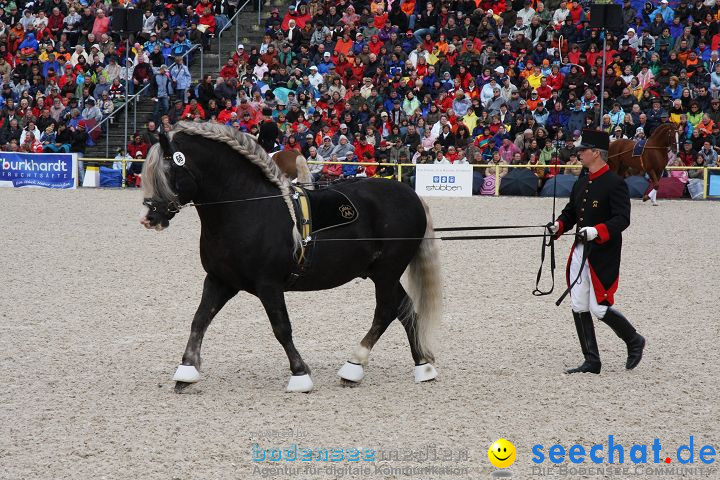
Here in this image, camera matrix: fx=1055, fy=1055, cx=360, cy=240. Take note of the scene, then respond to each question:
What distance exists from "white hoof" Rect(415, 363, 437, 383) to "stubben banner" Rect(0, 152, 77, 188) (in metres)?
17.0

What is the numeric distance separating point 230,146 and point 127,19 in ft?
58.1

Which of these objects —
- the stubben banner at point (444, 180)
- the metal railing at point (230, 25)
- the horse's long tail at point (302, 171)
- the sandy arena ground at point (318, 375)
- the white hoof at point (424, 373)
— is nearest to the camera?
the sandy arena ground at point (318, 375)

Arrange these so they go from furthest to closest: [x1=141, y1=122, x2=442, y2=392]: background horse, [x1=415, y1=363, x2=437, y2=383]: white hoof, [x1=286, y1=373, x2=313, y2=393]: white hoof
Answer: [x1=415, y1=363, x2=437, y2=383]: white hoof, [x1=286, y1=373, x2=313, y2=393]: white hoof, [x1=141, y1=122, x2=442, y2=392]: background horse

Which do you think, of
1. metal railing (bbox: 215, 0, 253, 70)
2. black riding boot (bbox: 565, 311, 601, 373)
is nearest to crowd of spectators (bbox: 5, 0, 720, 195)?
metal railing (bbox: 215, 0, 253, 70)

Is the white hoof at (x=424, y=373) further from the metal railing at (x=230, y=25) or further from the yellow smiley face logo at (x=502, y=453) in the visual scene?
the metal railing at (x=230, y=25)

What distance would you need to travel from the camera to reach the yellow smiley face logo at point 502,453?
520 cm

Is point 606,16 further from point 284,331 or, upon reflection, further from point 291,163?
point 284,331

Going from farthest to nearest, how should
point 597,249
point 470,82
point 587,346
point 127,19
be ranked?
1. point 470,82
2. point 127,19
3. point 587,346
4. point 597,249

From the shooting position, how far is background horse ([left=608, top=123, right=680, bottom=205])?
755 inches

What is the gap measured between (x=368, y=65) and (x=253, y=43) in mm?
4938

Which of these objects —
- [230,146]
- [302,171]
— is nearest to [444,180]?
[302,171]

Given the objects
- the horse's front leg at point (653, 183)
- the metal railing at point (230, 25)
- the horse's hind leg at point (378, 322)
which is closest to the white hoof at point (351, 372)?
the horse's hind leg at point (378, 322)

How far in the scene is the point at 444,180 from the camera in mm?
21203

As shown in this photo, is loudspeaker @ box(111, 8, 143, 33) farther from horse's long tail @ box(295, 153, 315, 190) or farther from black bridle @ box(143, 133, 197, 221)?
black bridle @ box(143, 133, 197, 221)
